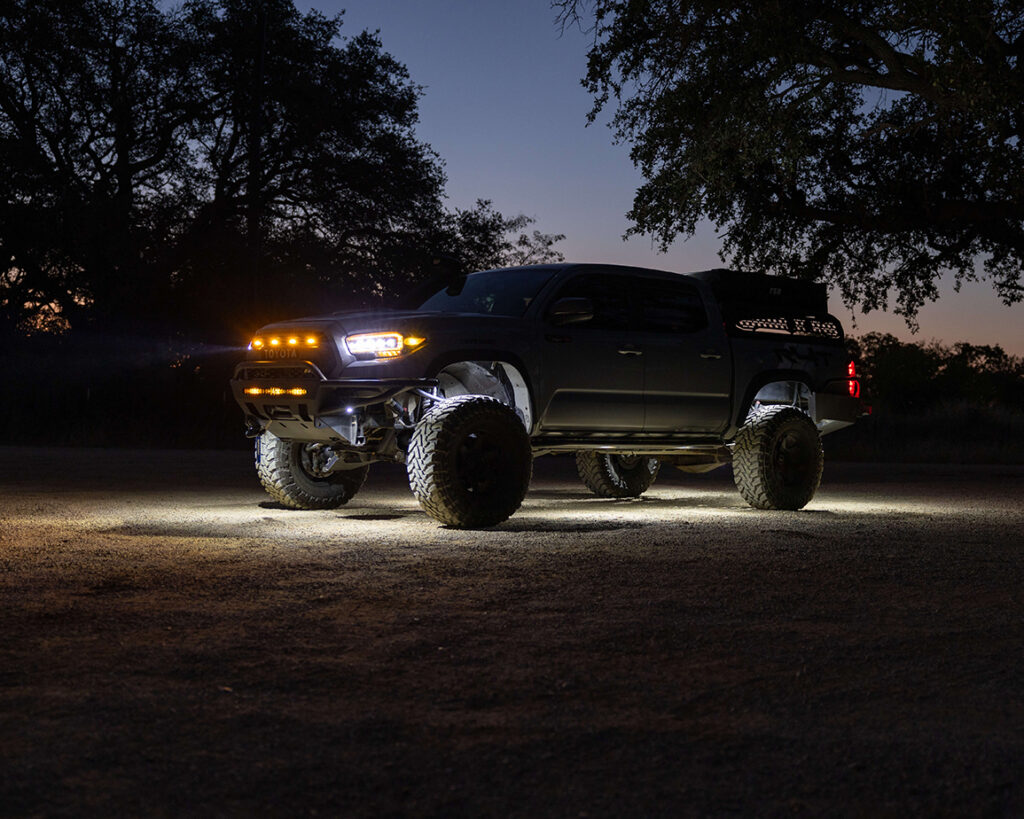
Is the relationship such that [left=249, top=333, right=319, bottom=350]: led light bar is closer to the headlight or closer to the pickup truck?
the pickup truck

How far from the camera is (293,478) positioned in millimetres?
11938

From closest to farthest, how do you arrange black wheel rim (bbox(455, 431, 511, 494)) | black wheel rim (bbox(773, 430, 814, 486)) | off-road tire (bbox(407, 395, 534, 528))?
off-road tire (bbox(407, 395, 534, 528)) → black wheel rim (bbox(455, 431, 511, 494)) → black wheel rim (bbox(773, 430, 814, 486))

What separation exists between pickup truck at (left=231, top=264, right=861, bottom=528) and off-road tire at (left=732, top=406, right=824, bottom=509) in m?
0.02

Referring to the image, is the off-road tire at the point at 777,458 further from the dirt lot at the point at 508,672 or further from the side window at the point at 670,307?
the dirt lot at the point at 508,672

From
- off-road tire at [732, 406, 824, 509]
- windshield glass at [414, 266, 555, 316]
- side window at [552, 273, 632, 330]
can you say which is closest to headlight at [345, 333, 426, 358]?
windshield glass at [414, 266, 555, 316]

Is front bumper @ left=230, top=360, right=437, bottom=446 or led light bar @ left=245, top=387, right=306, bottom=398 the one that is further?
led light bar @ left=245, top=387, right=306, bottom=398

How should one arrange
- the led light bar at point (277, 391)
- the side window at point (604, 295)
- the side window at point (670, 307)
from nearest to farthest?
the led light bar at point (277, 391)
the side window at point (604, 295)
the side window at point (670, 307)

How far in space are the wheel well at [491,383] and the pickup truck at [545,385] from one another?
0.02m

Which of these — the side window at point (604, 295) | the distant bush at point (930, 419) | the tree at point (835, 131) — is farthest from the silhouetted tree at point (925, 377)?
the side window at point (604, 295)

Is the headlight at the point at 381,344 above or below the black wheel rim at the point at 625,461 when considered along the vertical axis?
above

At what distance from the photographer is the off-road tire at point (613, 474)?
47.3 feet

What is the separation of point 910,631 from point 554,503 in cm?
759

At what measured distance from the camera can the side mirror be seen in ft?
35.8

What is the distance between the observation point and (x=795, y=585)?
293 inches
